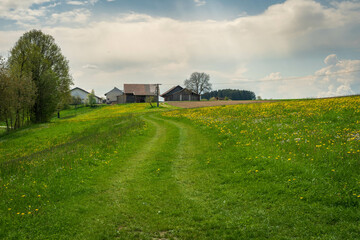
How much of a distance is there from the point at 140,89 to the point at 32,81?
61.1 metres

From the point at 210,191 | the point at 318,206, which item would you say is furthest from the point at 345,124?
the point at 210,191

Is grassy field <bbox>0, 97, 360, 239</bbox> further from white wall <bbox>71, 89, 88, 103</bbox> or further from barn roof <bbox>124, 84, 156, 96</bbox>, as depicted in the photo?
white wall <bbox>71, 89, 88, 103</bbox>

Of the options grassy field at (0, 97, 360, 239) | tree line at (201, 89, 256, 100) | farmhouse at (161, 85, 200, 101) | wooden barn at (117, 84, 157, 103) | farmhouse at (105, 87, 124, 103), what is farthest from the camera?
tree line at (201, 89, 256, 100)

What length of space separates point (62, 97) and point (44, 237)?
5423 centimetres

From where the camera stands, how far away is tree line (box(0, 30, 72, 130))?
36250 millimetres

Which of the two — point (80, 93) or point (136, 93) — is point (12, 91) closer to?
point (136, 93)

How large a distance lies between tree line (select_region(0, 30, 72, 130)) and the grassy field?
27.1 meters

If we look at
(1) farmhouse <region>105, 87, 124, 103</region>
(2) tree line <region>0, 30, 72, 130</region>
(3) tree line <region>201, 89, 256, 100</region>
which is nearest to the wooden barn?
(1) farmhouse <region>105, 87, 124, 103</region>

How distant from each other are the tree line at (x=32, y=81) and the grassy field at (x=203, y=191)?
2707cm

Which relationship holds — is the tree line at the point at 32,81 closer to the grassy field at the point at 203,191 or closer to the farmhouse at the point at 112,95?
the grassy field at the point at 203,191

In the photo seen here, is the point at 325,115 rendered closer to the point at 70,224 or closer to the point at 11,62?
the point at 70,224

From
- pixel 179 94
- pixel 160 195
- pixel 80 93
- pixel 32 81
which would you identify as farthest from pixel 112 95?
pixel 160 195

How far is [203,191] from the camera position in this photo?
417 inches

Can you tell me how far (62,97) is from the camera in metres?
55.4
